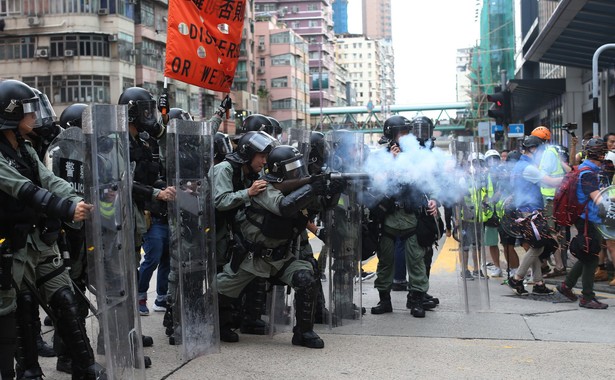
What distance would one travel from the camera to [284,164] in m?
5.58

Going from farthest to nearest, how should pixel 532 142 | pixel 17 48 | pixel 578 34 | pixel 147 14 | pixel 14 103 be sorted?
pixel 147 14
pixel 17 48
pixel 578 34
pixel 532 142
pixel 14 103

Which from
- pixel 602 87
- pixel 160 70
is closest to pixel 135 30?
pixel 160 70

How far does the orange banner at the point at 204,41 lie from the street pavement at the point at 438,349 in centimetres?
254

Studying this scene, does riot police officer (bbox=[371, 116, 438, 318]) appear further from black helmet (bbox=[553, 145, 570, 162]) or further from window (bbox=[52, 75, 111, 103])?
window (bbox=[52, 75, 111, 103])

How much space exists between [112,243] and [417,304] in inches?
139

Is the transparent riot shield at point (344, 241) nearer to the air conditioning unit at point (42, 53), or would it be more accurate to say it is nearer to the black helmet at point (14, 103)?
the black helmet at point (14, 103)

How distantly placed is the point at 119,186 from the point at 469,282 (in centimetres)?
396

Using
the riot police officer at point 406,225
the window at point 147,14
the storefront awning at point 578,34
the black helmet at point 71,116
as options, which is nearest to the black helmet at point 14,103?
the black helmet at point 71,116

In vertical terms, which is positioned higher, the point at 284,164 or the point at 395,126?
the point at 395,126

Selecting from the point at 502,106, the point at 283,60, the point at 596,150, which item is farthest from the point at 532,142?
the point at 283,60

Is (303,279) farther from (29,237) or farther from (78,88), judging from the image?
(78,88)

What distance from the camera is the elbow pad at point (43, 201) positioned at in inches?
158

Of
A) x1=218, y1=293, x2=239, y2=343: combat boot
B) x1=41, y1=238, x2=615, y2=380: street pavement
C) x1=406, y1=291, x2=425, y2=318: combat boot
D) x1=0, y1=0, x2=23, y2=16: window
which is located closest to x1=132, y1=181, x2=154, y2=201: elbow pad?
x1=218, y1=293, x2=239, y2=343: combat boot

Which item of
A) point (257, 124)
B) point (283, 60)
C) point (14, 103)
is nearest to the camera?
point (14, 103)
